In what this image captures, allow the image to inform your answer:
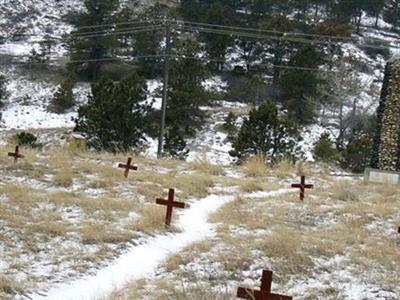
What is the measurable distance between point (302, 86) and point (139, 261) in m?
35.5

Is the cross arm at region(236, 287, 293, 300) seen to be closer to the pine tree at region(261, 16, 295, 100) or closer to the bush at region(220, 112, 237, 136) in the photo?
the bush at region(220, 112, 237, 136)

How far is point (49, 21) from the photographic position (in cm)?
5872

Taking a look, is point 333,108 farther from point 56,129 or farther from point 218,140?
point 56,129

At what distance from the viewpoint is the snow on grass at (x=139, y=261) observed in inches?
232

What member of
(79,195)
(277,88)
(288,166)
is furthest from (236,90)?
(79,195)

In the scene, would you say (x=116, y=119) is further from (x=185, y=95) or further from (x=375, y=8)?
(x=375, y=8)

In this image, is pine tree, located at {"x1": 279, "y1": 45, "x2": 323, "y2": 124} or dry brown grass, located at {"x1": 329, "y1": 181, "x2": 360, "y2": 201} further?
pine tree, located at {"x1": 279, "y1": 45, "x2": 323, "y2": 124}

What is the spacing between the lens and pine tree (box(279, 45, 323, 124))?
41.1 meters

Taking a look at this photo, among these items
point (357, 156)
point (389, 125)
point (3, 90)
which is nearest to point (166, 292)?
point (389, 125)

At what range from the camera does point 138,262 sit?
705 cm

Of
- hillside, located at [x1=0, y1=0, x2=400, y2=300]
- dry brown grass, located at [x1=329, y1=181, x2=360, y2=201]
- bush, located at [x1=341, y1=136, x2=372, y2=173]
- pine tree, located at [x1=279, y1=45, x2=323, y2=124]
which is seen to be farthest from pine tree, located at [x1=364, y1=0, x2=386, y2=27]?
dry brown grass, located at [x1=329, y1=181, x2=360, y2=201]

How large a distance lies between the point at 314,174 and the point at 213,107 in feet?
98.2

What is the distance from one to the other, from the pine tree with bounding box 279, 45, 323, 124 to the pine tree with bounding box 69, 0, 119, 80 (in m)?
13.9

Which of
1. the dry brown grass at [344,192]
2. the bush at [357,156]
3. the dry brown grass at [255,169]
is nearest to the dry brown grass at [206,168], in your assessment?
the dry brown grass at [255,169]
